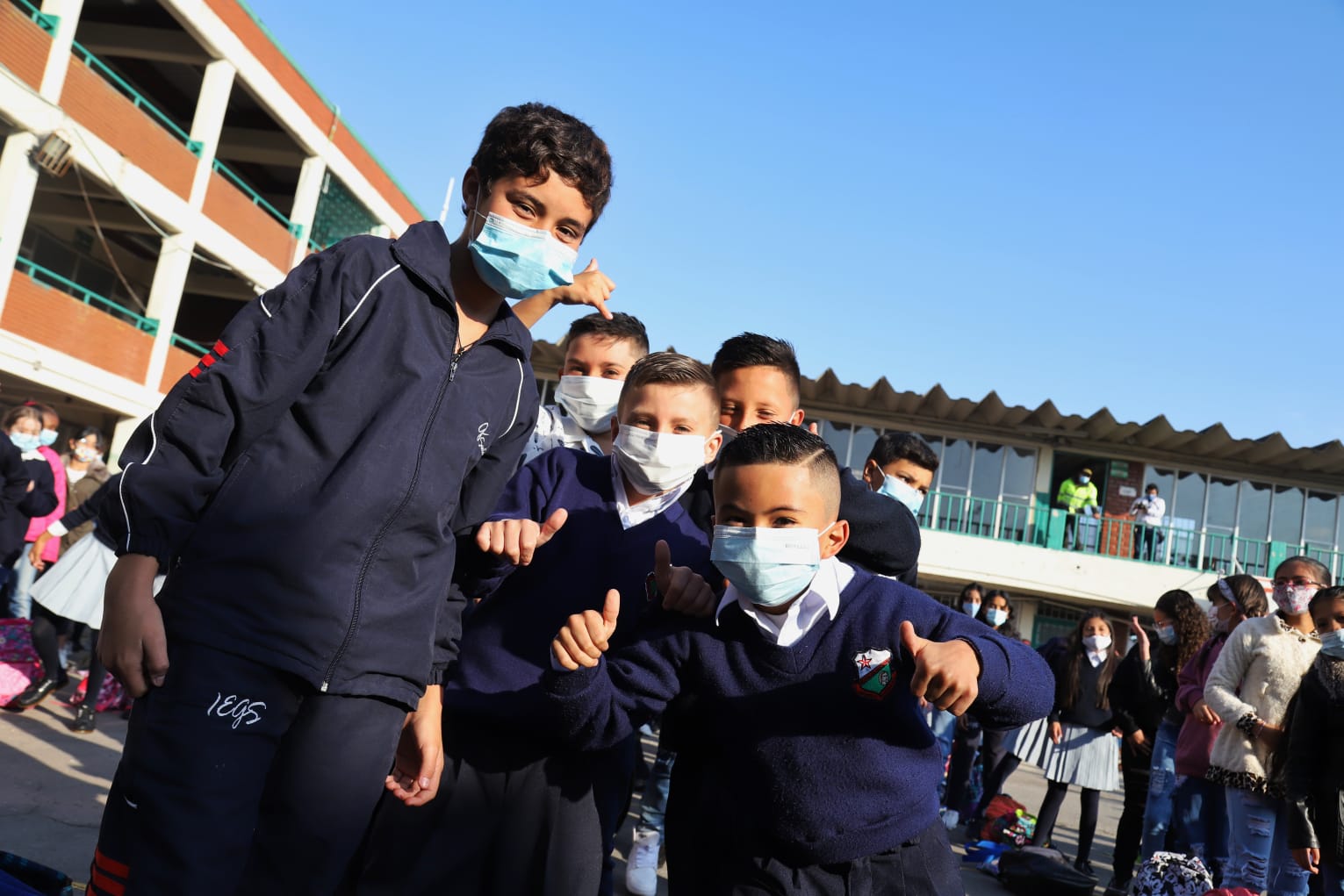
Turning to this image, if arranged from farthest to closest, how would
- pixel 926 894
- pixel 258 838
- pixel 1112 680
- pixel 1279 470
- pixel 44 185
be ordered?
pixel 1279 470, pixel 44 185, pixel 1112 680, pixel 926 894, pixel 258 838

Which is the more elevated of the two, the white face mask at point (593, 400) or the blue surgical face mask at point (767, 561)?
the white face mask at point (593, 400)

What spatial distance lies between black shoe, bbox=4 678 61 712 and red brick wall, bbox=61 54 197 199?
10279 millimetres

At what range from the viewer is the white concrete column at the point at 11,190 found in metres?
12.5

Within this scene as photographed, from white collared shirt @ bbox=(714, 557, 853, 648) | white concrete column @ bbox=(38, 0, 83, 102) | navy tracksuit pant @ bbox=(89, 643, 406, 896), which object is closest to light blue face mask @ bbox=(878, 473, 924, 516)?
white collared shirt @ bbox=(714, 557, 853, 648)

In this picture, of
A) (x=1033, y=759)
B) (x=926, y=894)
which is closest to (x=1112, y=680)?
(x=1033, y=759)

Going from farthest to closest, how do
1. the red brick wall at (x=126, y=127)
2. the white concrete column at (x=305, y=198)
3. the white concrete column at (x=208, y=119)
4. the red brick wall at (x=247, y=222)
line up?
the white concrete column at (x=305, y=198) < the red brick wall at (x=247, y=222) < the white concrete column at (x=208, y=119) < the red brick wall at (x=126, y=127)

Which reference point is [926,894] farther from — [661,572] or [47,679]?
[47,679]

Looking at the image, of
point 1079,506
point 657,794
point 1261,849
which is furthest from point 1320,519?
point 657,794

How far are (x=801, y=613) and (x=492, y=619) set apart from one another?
29.2 inches

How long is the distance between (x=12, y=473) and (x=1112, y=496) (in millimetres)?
21061

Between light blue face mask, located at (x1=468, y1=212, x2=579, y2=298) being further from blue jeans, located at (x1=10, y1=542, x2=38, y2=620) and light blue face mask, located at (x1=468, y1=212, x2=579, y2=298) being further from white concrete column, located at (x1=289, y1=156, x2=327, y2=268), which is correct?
white concrete column, located at (x1=289, y1=156, x2=327, y2=268)

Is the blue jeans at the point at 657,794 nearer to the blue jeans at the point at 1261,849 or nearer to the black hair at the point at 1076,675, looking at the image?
the blue jeans at the point at 1261,849

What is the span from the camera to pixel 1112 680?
6.48m

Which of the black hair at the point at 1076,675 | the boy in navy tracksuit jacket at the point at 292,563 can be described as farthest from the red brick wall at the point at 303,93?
the boy in navy tracksuit jacket at the point at 292,563
